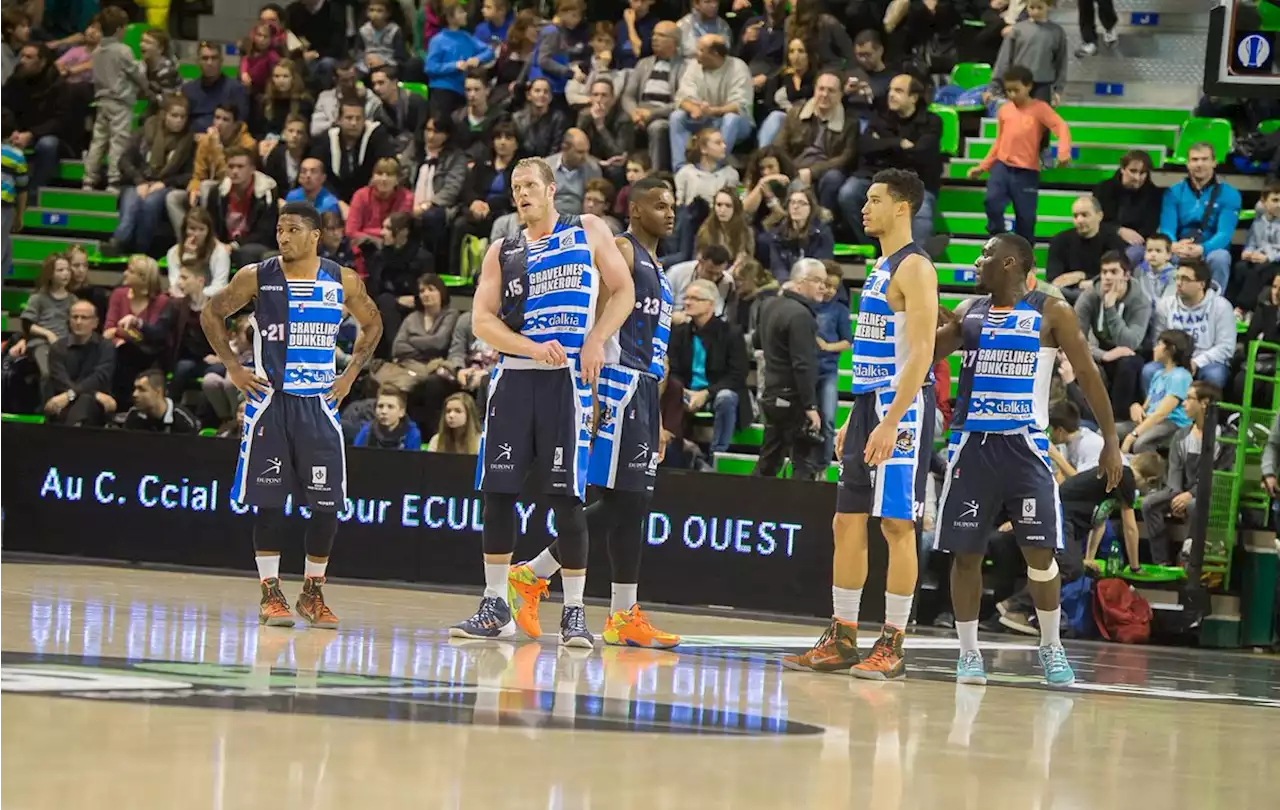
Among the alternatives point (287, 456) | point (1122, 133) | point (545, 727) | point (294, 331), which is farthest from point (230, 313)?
point (1122, 133)

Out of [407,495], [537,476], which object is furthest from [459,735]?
[407,495]

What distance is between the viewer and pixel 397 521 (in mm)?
13750

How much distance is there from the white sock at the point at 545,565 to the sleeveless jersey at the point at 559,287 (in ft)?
3.66

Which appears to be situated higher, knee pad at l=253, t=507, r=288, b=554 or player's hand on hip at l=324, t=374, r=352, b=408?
player's hand on hip at l=324, t=374, r=352, b=408

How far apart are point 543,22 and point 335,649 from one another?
1155 centimetres

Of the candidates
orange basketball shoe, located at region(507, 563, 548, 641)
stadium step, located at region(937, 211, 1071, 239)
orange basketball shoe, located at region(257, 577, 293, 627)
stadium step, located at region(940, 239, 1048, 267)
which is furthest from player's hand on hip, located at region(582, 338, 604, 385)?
stadium step, located at region(937, 211, 1071, 239)

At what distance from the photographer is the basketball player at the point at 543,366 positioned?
8641 millimetres

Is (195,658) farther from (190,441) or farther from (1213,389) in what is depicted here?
(1213,389)

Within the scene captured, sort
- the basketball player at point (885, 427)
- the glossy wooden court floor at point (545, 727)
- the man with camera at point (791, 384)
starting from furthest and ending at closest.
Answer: the man with camera at point (791, 384) < the basketball player at point (885, 427) < the glossy wooden court floor at point (545, 727)

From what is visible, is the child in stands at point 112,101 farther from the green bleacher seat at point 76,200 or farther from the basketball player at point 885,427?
the basketball player at point 885,427

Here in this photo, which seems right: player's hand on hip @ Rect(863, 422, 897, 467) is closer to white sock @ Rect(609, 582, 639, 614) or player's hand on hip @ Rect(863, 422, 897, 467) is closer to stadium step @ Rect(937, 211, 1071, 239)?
white sock @ Rect(609, 582, 639, 614)

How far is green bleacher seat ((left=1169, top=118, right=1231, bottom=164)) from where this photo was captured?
1664 cm

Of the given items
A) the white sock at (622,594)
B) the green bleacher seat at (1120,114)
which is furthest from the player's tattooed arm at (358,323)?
the green bleacher seat at (1120,114)

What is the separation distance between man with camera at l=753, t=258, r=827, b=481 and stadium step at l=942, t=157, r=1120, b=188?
4.14 meters
